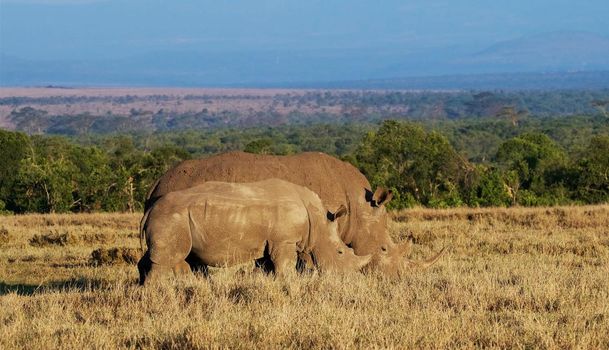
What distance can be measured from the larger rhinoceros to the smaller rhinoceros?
3.24 feet

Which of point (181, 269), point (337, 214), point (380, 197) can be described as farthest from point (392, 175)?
point (181, 269)

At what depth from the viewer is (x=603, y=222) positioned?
21875 millimetres

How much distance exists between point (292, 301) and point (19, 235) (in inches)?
498

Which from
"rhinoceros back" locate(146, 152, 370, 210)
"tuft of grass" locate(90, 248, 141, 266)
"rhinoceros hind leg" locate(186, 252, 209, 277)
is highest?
"rhinoceros back" locate(146, 152, 370, 210)

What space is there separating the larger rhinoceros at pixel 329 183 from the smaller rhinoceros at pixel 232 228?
99 cm

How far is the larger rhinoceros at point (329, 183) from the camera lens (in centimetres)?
1243

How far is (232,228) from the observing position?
10.9 m

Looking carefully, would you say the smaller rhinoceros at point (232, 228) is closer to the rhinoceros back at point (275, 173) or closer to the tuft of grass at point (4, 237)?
the rhinoceros back at point (275, 173)

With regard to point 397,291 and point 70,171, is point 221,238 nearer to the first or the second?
point 397,291

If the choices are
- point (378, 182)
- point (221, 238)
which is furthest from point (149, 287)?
point (378, 182)

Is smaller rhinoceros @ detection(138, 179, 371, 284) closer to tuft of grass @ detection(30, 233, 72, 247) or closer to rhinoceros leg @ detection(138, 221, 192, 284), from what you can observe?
rhinoceros leg @ detection(138, 221, 192, 284)

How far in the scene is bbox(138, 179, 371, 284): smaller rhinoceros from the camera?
10.8 meters

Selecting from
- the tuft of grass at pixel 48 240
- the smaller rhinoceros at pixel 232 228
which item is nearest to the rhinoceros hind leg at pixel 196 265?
the smaller rhinoceros at pixel 232 228

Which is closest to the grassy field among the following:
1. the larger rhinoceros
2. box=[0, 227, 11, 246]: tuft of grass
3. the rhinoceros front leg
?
the rhinoceros front leg
